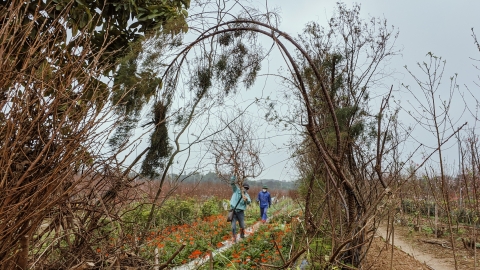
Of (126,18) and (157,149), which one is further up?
(126,18)

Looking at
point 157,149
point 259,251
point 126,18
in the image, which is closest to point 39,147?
point 157,149

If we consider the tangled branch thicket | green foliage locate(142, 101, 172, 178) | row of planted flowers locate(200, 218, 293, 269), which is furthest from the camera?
row of planted flowers locate(200, 218, 293, 269)

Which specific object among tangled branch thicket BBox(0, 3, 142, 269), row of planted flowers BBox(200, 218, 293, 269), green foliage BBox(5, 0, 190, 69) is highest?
green foliage BBox(5, 0, 190, 69)

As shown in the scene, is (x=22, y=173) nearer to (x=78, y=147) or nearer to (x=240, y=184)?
(x=78, y=147)

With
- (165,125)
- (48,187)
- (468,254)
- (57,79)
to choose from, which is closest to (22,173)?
(48,187)

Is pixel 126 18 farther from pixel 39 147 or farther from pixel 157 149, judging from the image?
pixel 39 147

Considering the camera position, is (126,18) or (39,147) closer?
(39,147)

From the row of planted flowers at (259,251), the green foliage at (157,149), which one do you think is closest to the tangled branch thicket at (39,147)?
the green foliage at (157,149)

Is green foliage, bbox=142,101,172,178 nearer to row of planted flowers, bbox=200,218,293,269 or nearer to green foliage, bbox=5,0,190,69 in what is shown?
green foliage, bbox=5,0,190,69

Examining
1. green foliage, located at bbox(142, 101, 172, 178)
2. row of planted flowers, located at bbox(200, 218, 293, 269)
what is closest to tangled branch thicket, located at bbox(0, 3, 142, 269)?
green foliage, located at bbox(142, 101, 172, 178)

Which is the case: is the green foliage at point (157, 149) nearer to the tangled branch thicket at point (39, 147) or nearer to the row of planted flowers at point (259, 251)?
the tangled branch thicket at point (39, 147)

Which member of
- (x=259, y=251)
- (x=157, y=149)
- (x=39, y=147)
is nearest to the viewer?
(x=39, y=147)

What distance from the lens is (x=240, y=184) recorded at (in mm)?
10336

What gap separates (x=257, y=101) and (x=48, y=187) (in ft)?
8.17
